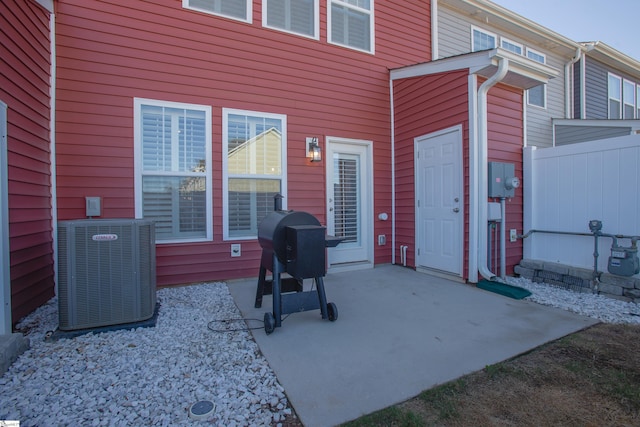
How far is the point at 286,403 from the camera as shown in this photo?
1.72 m

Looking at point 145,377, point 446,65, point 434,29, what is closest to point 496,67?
point 446,65

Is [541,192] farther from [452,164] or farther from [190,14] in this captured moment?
[190,14]

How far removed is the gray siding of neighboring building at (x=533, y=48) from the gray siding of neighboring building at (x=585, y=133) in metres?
0.27

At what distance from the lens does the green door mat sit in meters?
3.51

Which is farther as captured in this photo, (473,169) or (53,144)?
(473,169)

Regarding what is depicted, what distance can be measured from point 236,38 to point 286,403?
436 centimetres

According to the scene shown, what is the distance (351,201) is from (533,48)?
6.68m

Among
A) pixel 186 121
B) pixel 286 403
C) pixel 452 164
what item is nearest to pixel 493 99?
pixel 452 164

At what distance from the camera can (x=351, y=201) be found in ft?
16.7

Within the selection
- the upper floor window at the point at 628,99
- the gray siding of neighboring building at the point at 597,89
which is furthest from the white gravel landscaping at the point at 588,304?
the upper floor window at the point at 628,99

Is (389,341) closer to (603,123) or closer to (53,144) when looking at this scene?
(53,144)

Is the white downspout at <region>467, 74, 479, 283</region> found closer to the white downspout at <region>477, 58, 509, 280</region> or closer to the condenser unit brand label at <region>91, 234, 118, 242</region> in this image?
the white downspout at <region>477, 58, 509, 280</region>

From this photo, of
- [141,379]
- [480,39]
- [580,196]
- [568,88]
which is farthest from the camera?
[568,88]

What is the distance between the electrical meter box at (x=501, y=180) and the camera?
4020mm
